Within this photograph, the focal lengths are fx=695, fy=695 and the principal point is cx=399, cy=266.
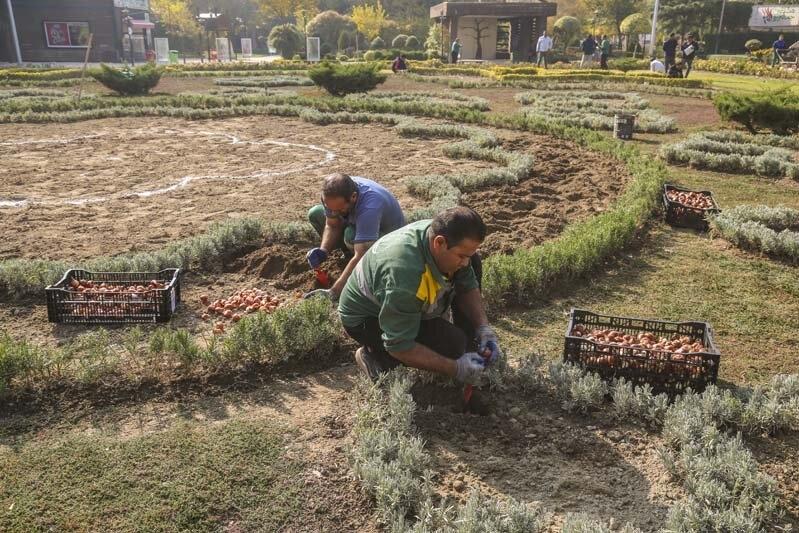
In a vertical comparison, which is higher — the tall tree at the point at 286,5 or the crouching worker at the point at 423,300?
the tall tree at the point at 286,5

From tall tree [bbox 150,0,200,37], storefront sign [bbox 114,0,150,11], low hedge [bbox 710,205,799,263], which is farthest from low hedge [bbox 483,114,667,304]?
tall tree [bbox 150,0,200,37]

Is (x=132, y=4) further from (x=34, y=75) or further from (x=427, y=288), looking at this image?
(x=427, y=288)

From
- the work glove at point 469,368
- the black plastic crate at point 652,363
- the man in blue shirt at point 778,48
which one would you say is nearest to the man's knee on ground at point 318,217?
the black plastic crate at point 652,363

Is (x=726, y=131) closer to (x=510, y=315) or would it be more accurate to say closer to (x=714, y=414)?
(x=510, y=315)

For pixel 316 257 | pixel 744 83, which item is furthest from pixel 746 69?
pixel 316 257

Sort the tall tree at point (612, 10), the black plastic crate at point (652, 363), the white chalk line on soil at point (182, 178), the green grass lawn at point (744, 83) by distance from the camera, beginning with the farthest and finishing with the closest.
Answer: the tall tree at point (612, 10), the green grass lawn at point (744, 83), the white chalk line on soil at point (182, 178), the black plastic crate at point (652, 363)

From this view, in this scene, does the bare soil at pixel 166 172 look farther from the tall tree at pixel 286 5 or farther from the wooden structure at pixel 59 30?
the tall tree at pixel 286 5

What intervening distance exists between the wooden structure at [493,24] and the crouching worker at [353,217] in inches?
1515

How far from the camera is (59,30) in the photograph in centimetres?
4359

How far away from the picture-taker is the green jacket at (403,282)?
3984mm

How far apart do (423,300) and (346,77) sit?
61.2 ft

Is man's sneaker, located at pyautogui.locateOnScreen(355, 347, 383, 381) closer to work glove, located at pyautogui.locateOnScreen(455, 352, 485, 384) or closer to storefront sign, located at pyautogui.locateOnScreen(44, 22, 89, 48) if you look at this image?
work glove, located at pyautogui.locateOnScreen(455, 352, 485, 384)

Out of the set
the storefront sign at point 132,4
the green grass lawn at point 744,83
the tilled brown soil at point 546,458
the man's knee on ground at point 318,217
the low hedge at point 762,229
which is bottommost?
the tilled brown soil at point 546,458

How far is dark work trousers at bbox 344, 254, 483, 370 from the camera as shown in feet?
14.5
